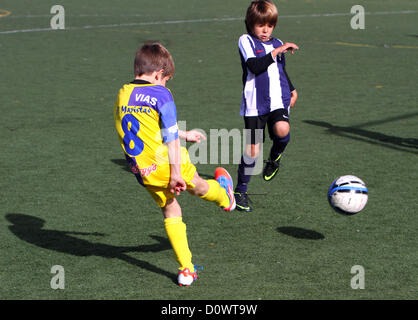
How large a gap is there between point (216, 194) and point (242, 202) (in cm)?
117

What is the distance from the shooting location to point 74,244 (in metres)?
5.47

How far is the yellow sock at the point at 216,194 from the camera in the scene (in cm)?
512

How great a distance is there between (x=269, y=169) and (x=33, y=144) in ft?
11.5

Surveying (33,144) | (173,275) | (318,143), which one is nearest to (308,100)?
(318,143)

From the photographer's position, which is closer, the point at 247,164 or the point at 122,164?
the point at 247,164

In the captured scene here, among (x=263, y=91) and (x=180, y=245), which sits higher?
(x=263, y=91)

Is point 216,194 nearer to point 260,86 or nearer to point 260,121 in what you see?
point 260,121

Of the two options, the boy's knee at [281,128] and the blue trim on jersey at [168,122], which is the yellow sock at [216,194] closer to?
the blue trim on jersey at [168,122]

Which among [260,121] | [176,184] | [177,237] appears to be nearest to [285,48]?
[260,121]

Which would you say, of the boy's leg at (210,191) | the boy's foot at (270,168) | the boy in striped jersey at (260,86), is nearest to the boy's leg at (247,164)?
the boy in striped jersey at (260,86)

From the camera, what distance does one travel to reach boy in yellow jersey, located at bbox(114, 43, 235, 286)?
4391mm

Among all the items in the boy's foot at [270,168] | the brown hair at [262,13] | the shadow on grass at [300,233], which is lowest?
the shadow on grass at [300,233]

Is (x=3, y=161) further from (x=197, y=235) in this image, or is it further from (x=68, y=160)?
(x=197, y=235)

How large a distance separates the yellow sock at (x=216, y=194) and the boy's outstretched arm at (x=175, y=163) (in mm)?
648
